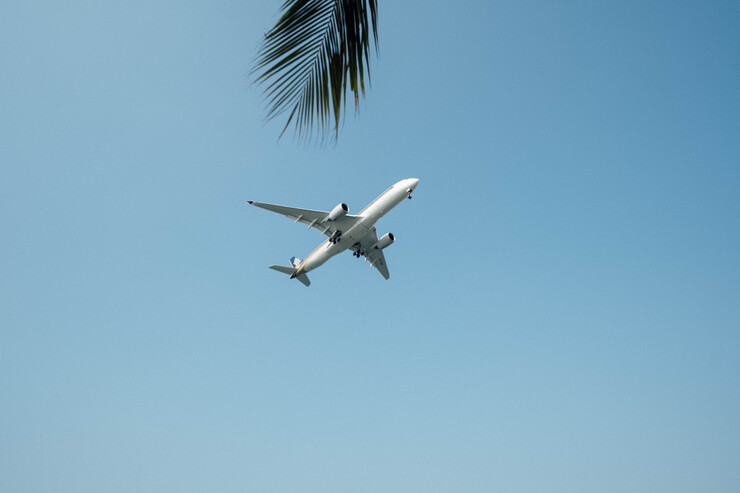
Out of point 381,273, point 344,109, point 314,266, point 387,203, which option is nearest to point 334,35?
point 344,109

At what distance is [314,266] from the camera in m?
49.6

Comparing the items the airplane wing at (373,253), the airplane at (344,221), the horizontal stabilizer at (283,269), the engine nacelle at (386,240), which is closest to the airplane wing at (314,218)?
the airplane at (344,221)

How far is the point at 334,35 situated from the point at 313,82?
45 centimetres

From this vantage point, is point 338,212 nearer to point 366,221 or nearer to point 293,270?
point 366,221

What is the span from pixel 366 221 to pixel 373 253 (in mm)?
9176

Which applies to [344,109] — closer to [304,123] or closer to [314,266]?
[304,123]

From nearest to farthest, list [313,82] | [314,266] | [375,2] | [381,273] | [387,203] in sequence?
[375,2]
[313,82]
[387,203]
[314,266]
[381,273]

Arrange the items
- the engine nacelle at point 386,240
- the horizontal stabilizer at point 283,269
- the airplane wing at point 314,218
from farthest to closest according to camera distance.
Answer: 1. the horizontal stabilizer at point 283,269
2. the engine nacelle at point 386,240
3. the airplane wing at point 314,218

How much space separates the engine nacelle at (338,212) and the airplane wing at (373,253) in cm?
714

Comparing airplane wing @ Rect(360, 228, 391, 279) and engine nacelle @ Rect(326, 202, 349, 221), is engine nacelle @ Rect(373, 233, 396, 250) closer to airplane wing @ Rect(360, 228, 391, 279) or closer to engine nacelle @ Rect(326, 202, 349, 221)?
airplane wing @ Rect(360, 228, 391, 279)

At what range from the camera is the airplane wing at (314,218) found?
143 ft

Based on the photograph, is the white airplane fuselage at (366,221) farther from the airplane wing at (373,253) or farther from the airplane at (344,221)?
the airplane wing at (373,253)

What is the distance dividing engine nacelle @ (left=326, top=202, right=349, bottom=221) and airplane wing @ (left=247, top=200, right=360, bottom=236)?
1.34 ft

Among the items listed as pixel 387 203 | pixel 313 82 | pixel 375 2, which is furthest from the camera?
pixel 387 203
